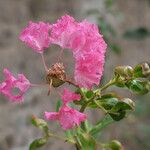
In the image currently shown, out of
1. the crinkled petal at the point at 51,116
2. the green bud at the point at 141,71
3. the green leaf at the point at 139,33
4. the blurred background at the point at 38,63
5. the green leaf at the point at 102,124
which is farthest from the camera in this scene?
the green leaf at the point at 139,33

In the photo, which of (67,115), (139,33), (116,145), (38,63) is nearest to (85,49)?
(67,115)

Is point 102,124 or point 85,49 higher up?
point 85,49

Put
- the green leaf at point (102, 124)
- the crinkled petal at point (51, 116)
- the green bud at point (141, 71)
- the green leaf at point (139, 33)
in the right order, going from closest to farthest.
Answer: the crinkled petal at point (51, 116)
the green bud at point (141, 71)
the green leaf at point (102, 124)
the green leaf at point (139, 33)

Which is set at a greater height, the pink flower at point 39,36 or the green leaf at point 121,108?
the pink flower at point 39,36

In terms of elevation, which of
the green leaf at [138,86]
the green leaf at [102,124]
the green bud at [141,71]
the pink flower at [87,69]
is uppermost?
the pink flower at [87,69]

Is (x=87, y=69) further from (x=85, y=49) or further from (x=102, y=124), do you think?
(x=102, y=124)

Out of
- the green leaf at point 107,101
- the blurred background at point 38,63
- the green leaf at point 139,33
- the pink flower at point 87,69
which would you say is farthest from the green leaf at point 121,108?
the green leaf at point 139,33

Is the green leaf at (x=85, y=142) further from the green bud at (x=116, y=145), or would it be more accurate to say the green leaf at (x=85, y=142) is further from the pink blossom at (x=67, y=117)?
the pink blossom at (x=67, y=117)
